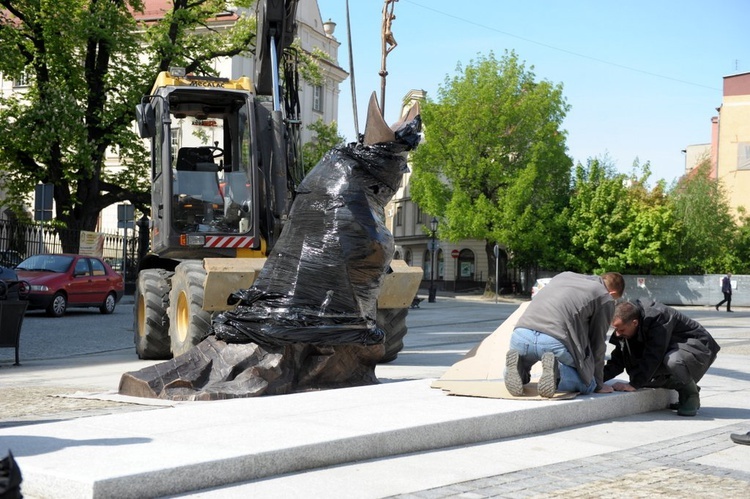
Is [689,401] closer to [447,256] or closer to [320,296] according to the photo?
[320,296]

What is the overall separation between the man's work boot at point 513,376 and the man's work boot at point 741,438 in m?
1.58

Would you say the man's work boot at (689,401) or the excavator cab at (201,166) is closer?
the man's work boot at (689,401)

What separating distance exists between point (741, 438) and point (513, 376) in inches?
66.8

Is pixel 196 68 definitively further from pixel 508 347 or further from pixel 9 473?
pixel 9 473

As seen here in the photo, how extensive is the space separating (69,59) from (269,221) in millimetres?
21289

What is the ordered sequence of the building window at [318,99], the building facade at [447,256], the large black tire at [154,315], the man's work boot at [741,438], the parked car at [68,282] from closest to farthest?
the man's work boot at [741,438]
the large black tire at [154,315]
the parked car at [68,282]
the building window at [318,99]
the building facade at [447,256]

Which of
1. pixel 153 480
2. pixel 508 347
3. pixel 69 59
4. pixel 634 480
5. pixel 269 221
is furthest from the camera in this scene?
pixel 69 59

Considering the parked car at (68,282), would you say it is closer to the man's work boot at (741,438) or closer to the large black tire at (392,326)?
the large black tire at (392,326)

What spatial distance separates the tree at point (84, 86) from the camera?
29359 millimetres

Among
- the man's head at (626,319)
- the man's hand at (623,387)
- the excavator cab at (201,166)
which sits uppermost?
the excavator cab at (201,166)

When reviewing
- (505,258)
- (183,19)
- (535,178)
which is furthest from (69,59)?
(505,258)

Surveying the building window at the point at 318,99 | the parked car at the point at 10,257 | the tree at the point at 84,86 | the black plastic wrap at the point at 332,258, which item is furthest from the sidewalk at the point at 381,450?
the building window at the point at 318,99

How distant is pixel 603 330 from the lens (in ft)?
25.2

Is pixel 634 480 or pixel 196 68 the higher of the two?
pixel 196 68
